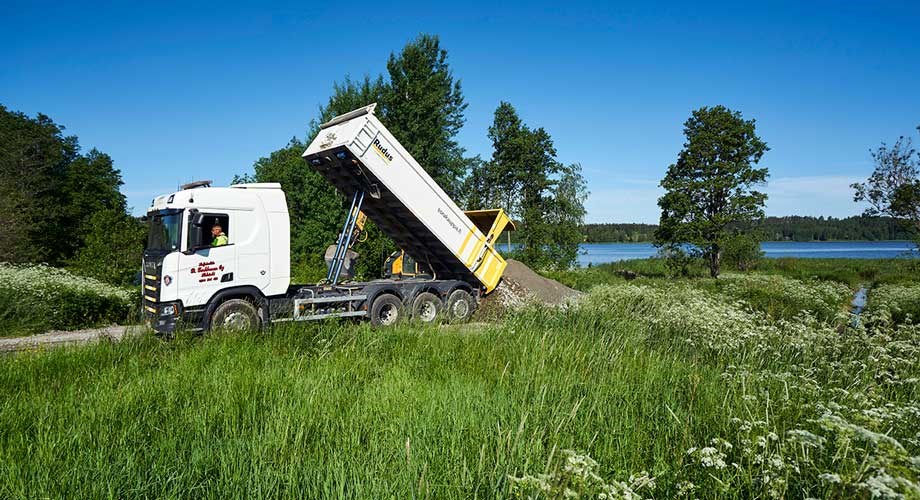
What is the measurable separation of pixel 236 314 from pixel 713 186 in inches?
939

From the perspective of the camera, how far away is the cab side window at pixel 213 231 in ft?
28.9

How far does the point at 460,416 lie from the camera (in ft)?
12.0

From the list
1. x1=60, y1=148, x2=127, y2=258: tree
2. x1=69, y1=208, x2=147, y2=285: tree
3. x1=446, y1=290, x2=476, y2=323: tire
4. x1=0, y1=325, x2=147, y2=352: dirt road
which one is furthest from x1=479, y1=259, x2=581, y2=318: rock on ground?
x1=60, y1=148, x2=127, y2=258: tree

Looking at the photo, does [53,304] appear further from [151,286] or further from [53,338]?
[151,286]

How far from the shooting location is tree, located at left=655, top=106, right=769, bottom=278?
25594 mm

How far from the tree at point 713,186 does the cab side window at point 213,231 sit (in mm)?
22456

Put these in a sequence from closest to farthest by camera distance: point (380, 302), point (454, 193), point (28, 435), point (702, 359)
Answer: point (28, 435)
point (702, 359)
point (380, 302)
point (454, 193)

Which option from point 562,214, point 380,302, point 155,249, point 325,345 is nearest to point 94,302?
point 155,249

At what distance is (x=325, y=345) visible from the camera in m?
6.55

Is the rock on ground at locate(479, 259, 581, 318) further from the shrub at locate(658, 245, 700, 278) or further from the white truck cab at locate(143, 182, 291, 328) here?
the shrub at locate(658, 245, 700, 278)

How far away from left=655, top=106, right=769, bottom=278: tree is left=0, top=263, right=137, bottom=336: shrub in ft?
77.5

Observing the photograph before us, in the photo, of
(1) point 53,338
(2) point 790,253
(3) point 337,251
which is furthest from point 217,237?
(2) point 790,253

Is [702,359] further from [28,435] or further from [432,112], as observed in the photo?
[432,112]

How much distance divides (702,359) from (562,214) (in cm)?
2027
